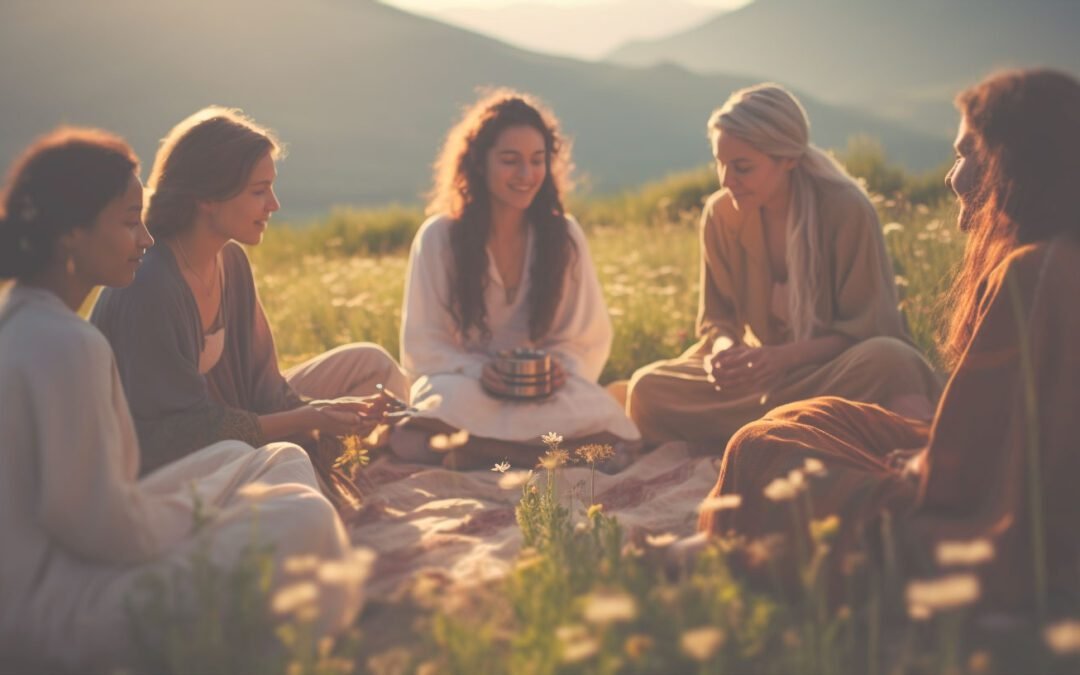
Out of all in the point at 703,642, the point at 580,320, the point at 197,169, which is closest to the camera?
the point at 703,642

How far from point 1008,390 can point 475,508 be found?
2.33 metres

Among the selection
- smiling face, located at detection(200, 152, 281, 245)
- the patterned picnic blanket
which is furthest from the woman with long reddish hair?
smiling face, located at detection(200, 152, 281, 245)

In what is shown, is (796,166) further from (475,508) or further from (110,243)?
(110,243)

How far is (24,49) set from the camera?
169 ft

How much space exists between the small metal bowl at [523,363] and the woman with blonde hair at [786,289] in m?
0.67

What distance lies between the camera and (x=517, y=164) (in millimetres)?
5461

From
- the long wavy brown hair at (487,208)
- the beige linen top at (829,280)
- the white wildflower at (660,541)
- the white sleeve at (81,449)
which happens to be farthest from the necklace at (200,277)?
the beige linen top at (829,280)

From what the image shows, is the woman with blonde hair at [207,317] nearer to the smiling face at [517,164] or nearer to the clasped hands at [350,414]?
the clasped hands at [350,414]

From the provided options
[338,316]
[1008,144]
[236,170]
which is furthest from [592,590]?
[338,316]

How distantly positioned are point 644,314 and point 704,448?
188 centimetres

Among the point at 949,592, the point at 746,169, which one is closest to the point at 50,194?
the point at 949,592

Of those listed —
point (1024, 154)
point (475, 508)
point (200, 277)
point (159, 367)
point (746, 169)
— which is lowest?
point (475, 508)

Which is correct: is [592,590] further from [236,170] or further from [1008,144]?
[236,170]

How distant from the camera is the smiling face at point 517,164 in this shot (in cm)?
545
